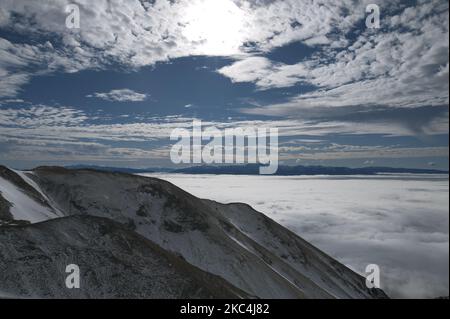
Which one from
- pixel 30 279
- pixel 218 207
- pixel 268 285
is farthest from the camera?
pixel 218 207

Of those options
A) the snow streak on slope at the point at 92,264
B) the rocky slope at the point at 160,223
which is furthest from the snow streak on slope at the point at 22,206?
the snow streak on slope at the point at 92,264

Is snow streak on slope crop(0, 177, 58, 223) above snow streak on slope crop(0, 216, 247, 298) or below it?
Result: above

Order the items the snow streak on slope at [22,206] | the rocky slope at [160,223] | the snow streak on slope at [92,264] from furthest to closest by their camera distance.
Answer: the snow streak on slope at [22,206] < the rocky slope at [160,223] < the snow streak on slope at [92,264]

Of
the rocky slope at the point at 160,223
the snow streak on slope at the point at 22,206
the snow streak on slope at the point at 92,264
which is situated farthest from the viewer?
the snow streak on slope at the point at 22,206

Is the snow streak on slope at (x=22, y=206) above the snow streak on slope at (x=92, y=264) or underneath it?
above

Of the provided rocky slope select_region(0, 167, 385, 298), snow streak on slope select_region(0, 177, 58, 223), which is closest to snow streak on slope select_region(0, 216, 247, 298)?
rocky slope select_region(0, 167, 385, 298)

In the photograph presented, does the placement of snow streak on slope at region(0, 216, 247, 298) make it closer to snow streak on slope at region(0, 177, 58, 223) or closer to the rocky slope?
the rocky slope

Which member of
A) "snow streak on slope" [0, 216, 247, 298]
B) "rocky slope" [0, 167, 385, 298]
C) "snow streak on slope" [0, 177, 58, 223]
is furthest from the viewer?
"snow streak on slope" [0, 177, 58, 223]

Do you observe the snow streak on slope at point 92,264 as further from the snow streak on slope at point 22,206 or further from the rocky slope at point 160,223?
the snow streak on slope at point 22,206
